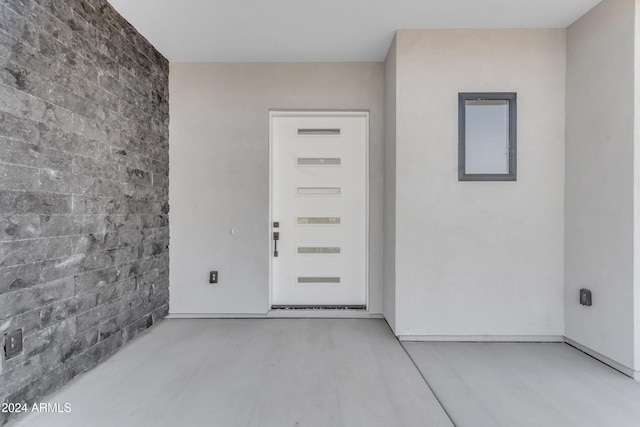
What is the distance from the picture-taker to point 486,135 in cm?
271

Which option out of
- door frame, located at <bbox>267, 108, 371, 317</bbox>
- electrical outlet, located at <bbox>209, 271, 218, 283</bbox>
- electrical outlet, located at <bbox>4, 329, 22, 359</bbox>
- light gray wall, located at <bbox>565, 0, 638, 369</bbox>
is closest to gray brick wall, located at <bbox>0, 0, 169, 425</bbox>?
electrical outlet, located at <bbox>4, 329, 22, 359</bbox>

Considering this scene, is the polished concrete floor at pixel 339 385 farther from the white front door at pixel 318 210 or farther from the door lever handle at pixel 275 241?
the door lever handle at pixel 275 241

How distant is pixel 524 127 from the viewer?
2.67m

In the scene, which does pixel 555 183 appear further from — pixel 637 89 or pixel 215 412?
pixel 215 412

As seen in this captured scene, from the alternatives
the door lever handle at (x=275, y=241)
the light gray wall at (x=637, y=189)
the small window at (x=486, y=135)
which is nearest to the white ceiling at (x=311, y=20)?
the light gray wall at (x=637, y=189)

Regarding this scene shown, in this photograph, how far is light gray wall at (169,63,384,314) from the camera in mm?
3217

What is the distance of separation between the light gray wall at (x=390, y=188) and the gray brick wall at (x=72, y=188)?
2206mm

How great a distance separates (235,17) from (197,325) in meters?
2.72

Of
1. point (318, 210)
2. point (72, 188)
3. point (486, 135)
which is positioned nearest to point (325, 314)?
point (318, 210)

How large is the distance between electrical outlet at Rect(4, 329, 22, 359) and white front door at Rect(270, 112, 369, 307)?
6.53 feet

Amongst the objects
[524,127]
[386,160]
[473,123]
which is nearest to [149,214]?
[386,160]

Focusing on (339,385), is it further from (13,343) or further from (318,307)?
(13,343)

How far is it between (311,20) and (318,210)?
1.72m

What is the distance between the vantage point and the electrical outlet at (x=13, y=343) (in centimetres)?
163
